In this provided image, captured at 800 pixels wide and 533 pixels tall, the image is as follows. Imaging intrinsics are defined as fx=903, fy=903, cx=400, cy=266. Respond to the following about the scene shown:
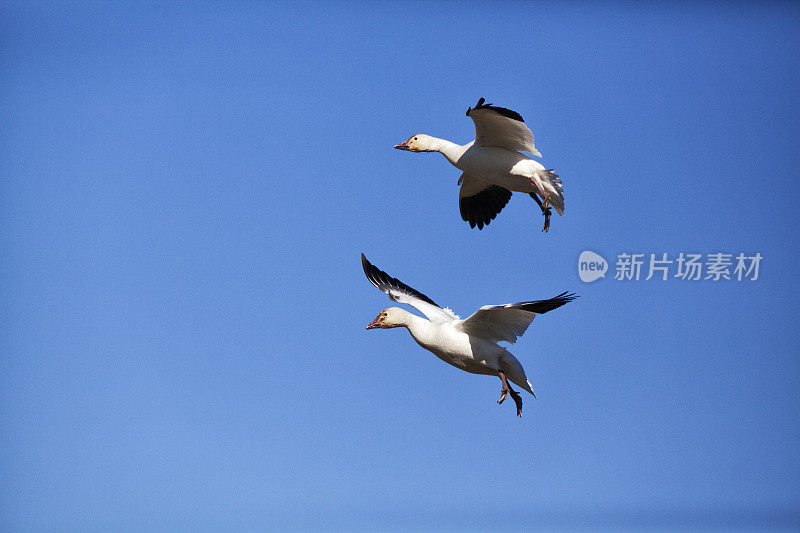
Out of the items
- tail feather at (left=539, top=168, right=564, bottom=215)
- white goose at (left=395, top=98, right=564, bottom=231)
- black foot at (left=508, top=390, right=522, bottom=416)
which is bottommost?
black foot at (left=508, top=390, right=522, bottom=416)

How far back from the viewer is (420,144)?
5625 millimetres

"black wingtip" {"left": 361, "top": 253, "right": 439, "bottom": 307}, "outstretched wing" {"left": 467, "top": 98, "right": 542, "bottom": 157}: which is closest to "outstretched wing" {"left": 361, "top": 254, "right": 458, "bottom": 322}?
"black wingtip" {"left": 361, "top": 253, "right": 439, "bottom": 307}

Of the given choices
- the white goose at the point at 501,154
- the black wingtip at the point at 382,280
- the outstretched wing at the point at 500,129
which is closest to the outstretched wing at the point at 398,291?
the black wingtip at the point at 382,280

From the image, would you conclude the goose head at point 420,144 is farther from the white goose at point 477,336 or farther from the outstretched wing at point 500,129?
the white goose at point 477,336

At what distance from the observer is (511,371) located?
4.94 metres

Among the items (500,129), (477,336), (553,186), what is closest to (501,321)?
(477,336)

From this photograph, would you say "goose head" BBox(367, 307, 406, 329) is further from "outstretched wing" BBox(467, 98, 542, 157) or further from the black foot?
"outstretched wing" BBox(467, 98, 542, 157)

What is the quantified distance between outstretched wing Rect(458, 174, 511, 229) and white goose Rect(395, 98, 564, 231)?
0.16 meters

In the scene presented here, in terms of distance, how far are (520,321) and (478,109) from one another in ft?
3.88

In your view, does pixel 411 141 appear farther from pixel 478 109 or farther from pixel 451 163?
pixel 478 109

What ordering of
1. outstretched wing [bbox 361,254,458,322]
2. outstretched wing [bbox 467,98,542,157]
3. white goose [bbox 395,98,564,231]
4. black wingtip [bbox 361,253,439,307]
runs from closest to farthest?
1. outstretched wing [bbox 467,98,542,157]
2. white goose [bbox 395,98,564,231]
3. outstretched wing [bbox 361,254,458,322]
4. black wingtip [bbox 361,253,439,307]

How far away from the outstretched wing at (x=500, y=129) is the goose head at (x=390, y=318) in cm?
112

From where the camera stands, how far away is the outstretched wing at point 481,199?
591 centimetres

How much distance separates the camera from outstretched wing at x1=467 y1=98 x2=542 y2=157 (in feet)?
16.2
